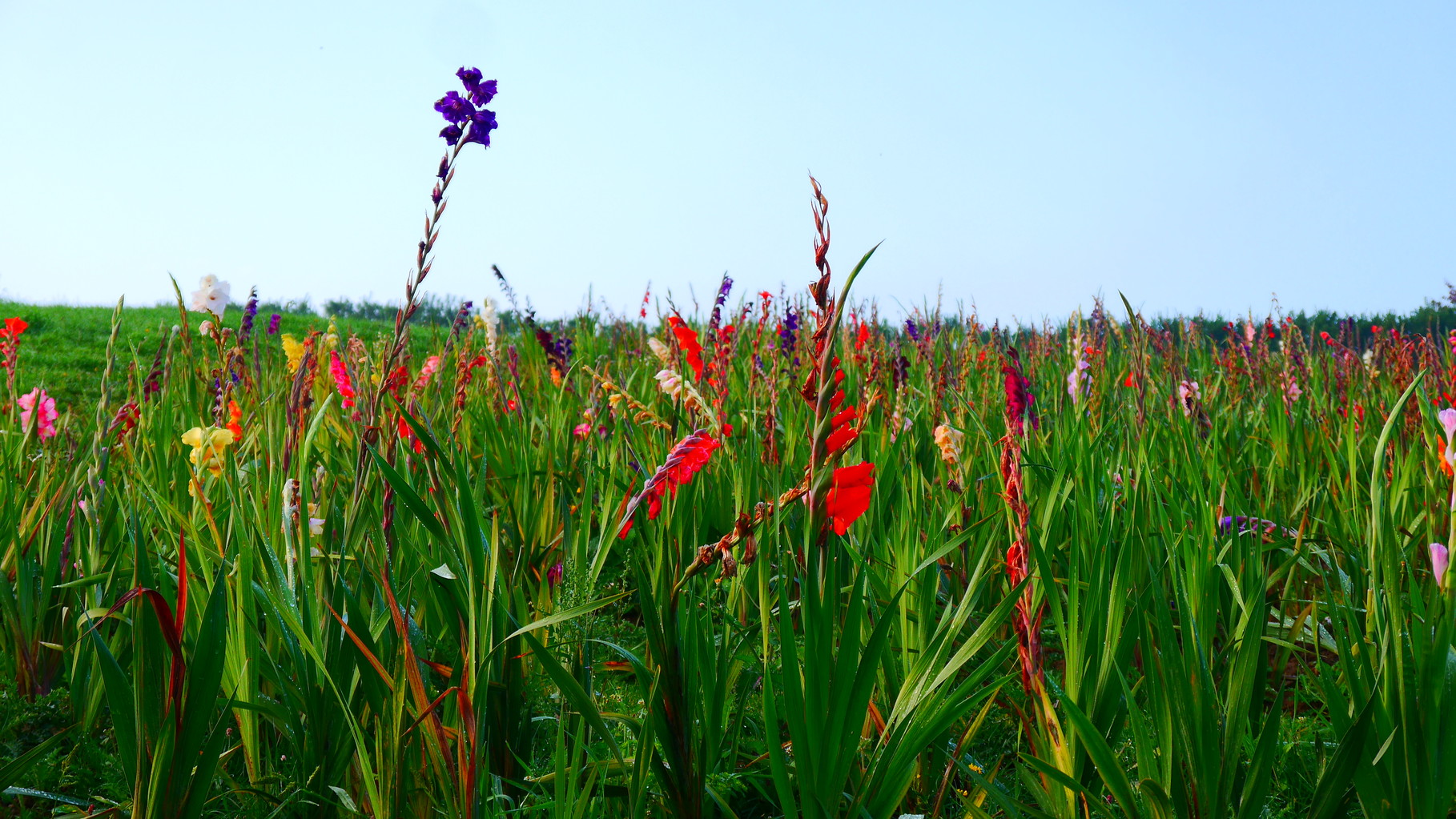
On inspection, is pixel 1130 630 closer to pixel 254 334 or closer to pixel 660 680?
pixel 660 680

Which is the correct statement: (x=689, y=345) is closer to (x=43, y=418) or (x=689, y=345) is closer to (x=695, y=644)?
(x=695, y=644)

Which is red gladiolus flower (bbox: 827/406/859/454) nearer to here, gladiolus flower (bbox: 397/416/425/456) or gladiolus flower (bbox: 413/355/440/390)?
gladiolus flower (bbox: 397/416/425/456)

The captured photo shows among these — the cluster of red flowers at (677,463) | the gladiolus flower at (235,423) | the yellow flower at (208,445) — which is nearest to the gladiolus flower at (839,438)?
the cluster of red flowers at (677,463)

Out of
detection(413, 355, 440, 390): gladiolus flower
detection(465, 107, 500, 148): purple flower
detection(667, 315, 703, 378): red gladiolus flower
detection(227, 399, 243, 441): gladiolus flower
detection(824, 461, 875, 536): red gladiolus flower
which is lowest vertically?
detection(227, 399, 243, 441): gladiolus flower

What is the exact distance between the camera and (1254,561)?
1.52m

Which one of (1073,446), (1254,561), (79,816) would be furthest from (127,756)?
(1073,446)

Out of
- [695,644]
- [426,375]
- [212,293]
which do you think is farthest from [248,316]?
[695,644]

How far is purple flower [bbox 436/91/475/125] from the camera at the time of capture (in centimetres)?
129

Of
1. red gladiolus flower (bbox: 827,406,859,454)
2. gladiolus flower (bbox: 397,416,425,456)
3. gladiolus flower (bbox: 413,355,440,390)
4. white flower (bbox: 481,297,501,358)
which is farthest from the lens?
white flower (bbox: 481,297,501,358)

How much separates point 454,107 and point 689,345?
3.70 ft

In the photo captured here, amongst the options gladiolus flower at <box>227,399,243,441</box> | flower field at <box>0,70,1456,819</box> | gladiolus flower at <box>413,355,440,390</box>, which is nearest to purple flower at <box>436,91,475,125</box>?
flower field at <box>0,70,1456,819</box>

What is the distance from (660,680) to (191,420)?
2271 mm

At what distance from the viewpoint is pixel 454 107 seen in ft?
4.22

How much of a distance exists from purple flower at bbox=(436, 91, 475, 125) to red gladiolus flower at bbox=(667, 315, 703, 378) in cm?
104
